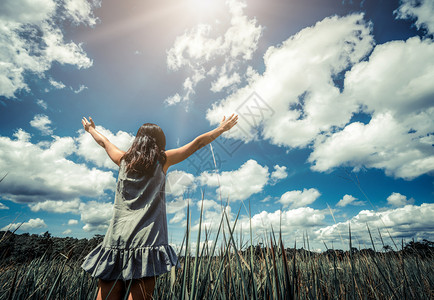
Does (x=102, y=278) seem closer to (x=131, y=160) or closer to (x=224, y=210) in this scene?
(x=131, y=160)

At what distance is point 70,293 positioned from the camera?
312 cm

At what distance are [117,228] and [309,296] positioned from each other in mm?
1859

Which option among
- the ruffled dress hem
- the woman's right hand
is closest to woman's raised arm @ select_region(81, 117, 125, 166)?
the ruffled dress hem

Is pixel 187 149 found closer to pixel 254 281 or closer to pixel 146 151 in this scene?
pixel 146 151

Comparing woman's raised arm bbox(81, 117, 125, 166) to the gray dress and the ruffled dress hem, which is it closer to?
the gray dress

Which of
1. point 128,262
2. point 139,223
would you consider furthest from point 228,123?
point 128,262

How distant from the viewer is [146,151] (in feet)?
8.03

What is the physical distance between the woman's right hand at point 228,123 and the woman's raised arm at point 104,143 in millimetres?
1377

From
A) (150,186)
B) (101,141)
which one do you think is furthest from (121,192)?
(101,141)

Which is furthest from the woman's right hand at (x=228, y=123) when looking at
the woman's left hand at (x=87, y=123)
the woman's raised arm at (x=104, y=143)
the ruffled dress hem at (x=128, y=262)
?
the woman's left hand at (x=87, y=123)

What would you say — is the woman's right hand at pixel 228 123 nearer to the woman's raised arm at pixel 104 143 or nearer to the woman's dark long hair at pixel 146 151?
the woman's dark long hair at pixel 146 151

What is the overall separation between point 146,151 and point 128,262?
1.14m

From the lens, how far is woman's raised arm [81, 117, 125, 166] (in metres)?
2.69

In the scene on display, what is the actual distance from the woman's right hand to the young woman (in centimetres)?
22
